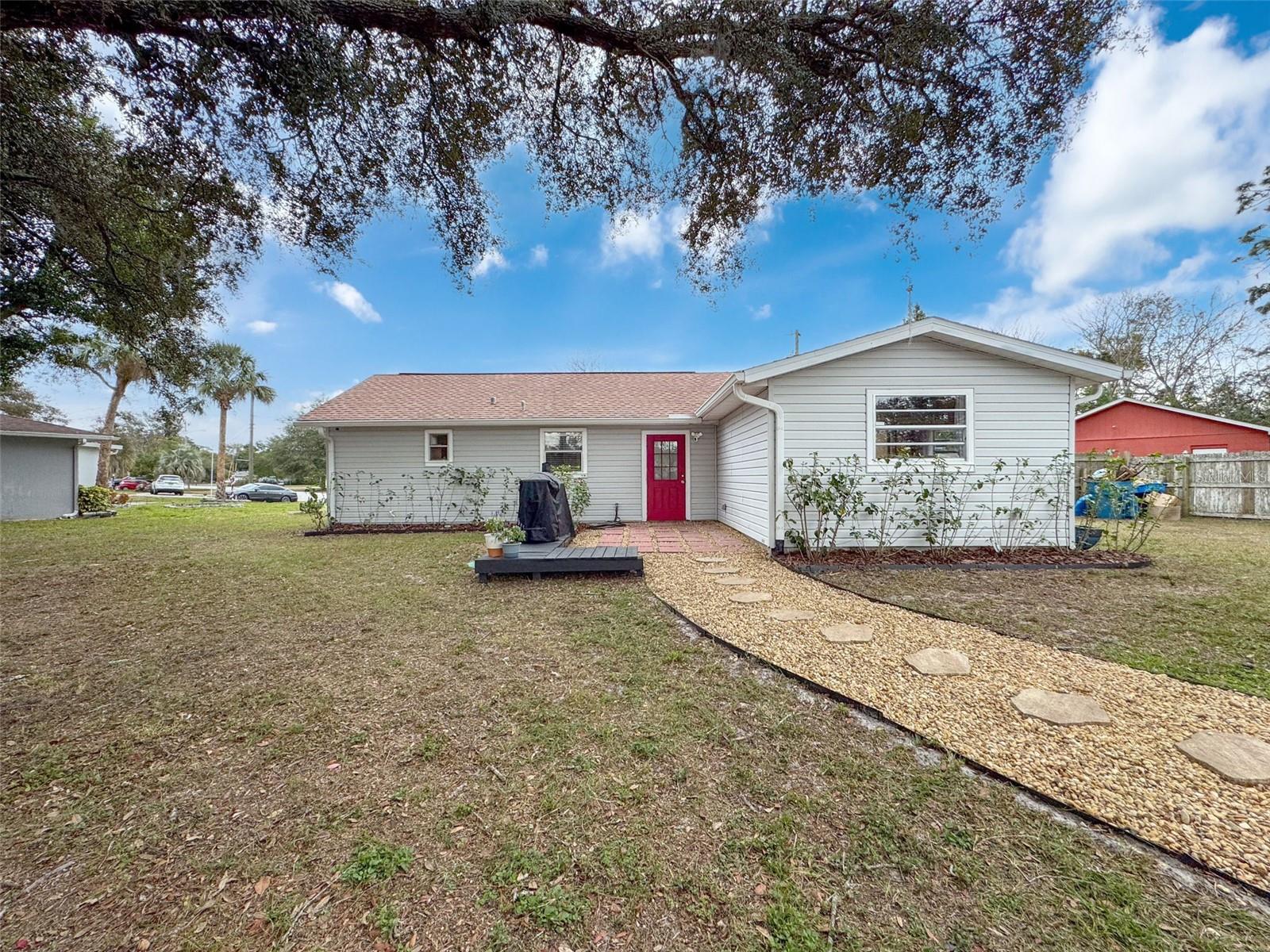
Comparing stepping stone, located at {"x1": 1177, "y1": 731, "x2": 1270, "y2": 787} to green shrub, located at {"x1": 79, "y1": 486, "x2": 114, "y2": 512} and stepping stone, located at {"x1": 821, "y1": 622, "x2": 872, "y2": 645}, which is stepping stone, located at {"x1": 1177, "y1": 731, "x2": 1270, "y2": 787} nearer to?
stepping stone, located at {"x1": 821, "y1": 622, "x2": 872, "y2": 645}

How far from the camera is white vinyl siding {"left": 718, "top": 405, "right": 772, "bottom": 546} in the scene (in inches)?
285

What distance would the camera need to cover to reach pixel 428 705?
9.09 feet

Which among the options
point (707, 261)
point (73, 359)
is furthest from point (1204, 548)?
point (73, 359)

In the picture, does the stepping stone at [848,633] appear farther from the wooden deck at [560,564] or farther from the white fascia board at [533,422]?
the white fascia board at [533,422]

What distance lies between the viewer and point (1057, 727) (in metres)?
2.48

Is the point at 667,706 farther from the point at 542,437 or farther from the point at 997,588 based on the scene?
the point at 542,437

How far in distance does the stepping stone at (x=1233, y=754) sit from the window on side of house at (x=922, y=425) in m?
4.56

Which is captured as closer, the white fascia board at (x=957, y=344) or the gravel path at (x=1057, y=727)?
the gravel path at (x=1057, y=727)

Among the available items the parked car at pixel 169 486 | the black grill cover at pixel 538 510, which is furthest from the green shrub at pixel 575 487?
the parked car at pixel 169 486

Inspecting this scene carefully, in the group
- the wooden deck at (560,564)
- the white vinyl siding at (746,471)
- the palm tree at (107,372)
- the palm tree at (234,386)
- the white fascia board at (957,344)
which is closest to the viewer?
the wooden deck at (560,564)

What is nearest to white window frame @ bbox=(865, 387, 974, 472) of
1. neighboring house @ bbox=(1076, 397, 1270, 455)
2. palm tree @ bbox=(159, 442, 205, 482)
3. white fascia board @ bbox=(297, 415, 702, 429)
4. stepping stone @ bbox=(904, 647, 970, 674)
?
stepping stone @ bbox=(904, 647, 970, 674)

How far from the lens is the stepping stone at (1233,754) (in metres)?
2.06

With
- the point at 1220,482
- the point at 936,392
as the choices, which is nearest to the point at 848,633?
the point at 936,392

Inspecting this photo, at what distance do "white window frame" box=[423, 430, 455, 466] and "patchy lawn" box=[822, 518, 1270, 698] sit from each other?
828 cm
